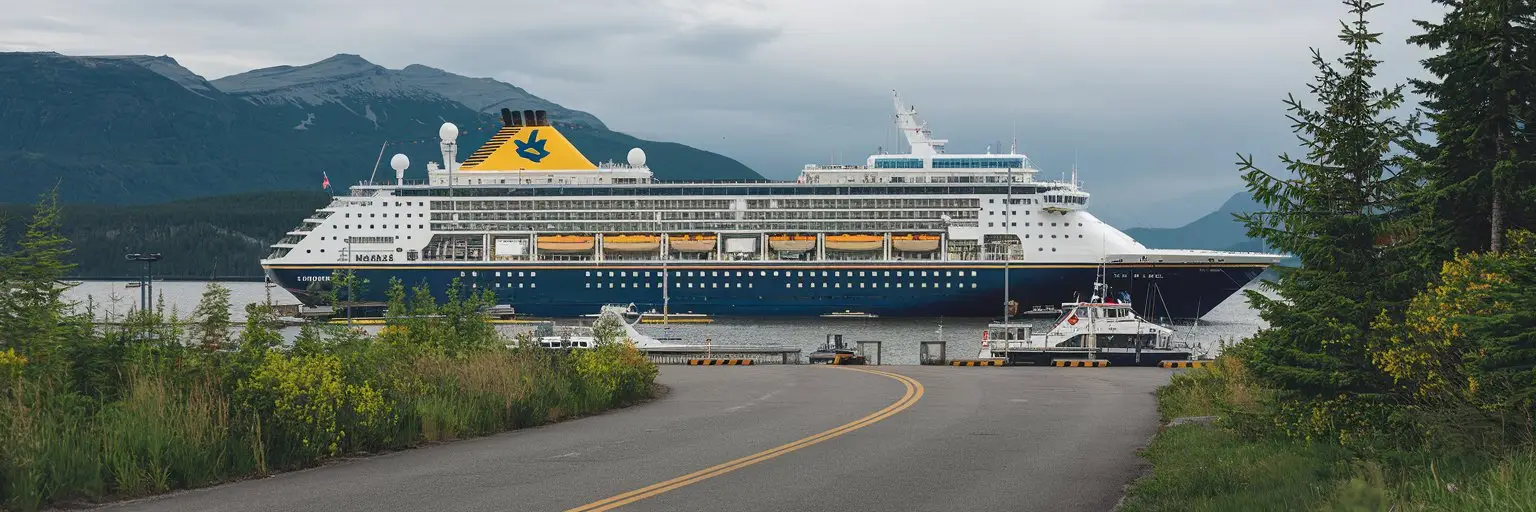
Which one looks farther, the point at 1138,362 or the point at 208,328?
the point at 1138,362

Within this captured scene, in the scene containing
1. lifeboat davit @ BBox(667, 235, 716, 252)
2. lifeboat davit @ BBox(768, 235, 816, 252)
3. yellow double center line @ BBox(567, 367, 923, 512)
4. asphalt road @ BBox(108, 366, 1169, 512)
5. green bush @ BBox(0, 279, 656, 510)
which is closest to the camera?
yellow double center line @ BBox(567, 367, 923, 512)

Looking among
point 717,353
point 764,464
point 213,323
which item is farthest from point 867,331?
point 764,464

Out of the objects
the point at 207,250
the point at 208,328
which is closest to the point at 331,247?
the point at 208,328

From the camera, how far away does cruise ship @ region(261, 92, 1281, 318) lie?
72312mm

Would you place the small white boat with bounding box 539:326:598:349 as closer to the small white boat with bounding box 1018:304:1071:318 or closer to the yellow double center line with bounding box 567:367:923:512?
the yellow double center line with bounding box 567:367:923:512

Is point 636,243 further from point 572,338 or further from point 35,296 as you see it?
point 35,296

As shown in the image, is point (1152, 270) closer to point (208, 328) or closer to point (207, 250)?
point (208, 328)

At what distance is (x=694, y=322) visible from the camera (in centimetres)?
7250

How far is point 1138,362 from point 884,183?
37.8 meters

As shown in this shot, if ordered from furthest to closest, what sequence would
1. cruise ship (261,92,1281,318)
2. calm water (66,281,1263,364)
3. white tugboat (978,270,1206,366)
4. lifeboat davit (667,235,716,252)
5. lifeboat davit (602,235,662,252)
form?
1. lifeboat davit (602,235,662,252)
2. lifeboat davit (667,235,716,252)
3. cruise ship (261,92,1281,318)
4. calm water (66,281,1263,364)
5. white tugboat (978,270,1206,366)

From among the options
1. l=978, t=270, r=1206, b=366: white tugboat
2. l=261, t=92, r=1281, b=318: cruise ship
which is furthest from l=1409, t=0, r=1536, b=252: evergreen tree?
l=261, t=92, r=1281, b=318: cruise ship

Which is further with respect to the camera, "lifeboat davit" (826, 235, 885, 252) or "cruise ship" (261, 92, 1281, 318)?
"lifeboat davit" (826, 235, 885, 252)

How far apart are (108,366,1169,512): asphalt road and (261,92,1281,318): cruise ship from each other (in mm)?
52615

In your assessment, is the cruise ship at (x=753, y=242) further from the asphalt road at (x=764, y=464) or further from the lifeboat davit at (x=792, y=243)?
the asphalt road at (x=764, y=464)
